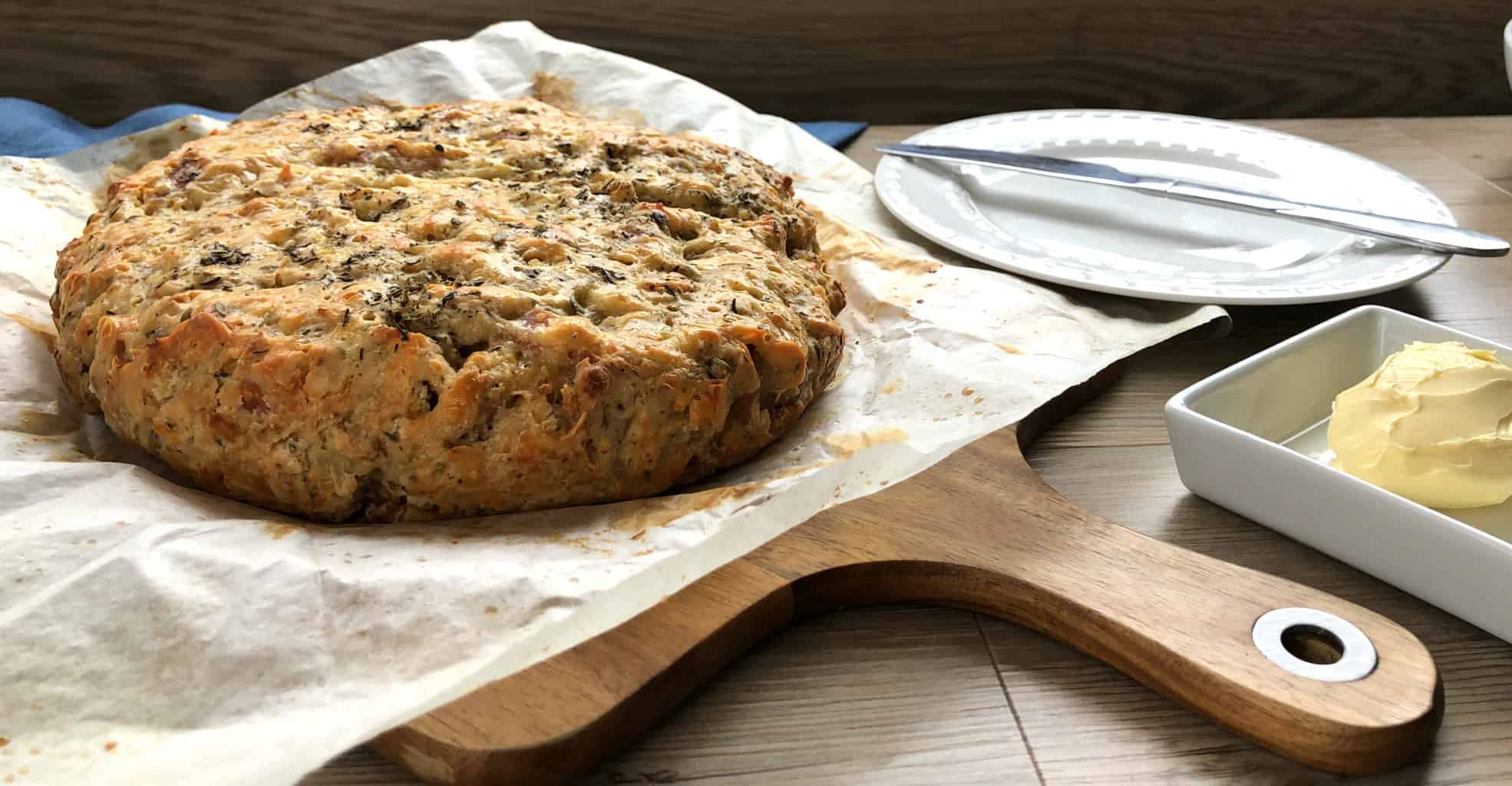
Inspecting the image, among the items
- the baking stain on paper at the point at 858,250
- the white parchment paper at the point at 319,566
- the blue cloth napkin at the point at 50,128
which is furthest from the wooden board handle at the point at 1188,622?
the blue cloth napkin at the point at 50,128

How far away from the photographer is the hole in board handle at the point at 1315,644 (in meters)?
0.89

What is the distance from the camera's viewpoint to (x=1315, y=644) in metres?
0.93

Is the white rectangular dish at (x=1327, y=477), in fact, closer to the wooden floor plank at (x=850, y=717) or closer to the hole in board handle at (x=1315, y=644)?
the hole in board handle at (x=1315, y=644)

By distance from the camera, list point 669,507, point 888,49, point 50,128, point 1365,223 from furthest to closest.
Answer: point 888,49 → point 50,128 → point 1365,223 → point 669,507

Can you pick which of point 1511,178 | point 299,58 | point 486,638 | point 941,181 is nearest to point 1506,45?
point 1511,178

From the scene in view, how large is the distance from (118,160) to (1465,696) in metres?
1.86

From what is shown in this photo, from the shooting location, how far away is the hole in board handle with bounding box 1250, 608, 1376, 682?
0.89 meters

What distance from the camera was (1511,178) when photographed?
2215 millimetres

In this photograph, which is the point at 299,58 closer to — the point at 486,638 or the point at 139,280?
the point at 139,280

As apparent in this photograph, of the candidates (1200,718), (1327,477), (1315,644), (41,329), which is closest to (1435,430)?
(1327,477)

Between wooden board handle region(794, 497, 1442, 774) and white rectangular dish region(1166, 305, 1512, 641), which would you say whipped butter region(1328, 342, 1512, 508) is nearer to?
white rectangular dish region(1166, 305, 1512, 641)

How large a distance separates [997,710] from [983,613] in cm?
12

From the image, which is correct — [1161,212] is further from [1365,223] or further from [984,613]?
[984,613]

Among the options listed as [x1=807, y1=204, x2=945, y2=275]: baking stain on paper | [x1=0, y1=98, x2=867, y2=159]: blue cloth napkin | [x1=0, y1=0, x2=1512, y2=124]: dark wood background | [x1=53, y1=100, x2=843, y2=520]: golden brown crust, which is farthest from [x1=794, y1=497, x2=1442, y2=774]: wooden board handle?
[x1=0, y1=0, x2=1512, y2=124]: dark wood background
